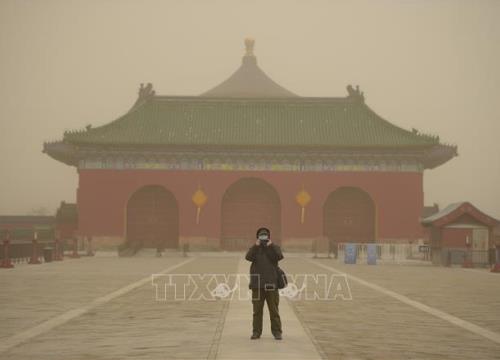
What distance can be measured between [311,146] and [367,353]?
1410 inches

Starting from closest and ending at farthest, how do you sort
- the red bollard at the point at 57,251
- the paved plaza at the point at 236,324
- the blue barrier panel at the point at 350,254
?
the paved plaza at the point at 236,324 → the blue barrier panel at the point at 350,254 → the red bollard at the point at 57,251

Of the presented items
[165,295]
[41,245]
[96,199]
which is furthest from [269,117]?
[165,295]

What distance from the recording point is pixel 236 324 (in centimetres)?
1143

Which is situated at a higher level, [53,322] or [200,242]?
[200,242]

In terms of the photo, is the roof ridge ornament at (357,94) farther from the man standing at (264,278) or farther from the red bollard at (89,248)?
the man standing at (264,278)

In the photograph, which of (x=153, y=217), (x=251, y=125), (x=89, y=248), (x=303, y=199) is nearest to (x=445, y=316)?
(x=89, y=248)

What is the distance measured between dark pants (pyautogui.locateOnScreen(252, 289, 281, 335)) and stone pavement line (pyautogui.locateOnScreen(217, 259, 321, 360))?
0.50 feet

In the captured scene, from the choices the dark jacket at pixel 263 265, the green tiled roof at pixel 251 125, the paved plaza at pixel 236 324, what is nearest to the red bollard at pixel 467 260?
the paved plaza at pixel 236 324

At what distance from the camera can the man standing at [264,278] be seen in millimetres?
9969

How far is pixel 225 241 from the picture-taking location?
45.3 metres

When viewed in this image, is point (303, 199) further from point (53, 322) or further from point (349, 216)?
point (53, 322)

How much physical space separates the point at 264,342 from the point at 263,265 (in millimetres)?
1097

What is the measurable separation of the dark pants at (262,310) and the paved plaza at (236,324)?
191mm

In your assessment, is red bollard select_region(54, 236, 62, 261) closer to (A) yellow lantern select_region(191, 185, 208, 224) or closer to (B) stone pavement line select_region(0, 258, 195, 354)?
(A) yellow lantern select_region(191, 185, 208, 224)
